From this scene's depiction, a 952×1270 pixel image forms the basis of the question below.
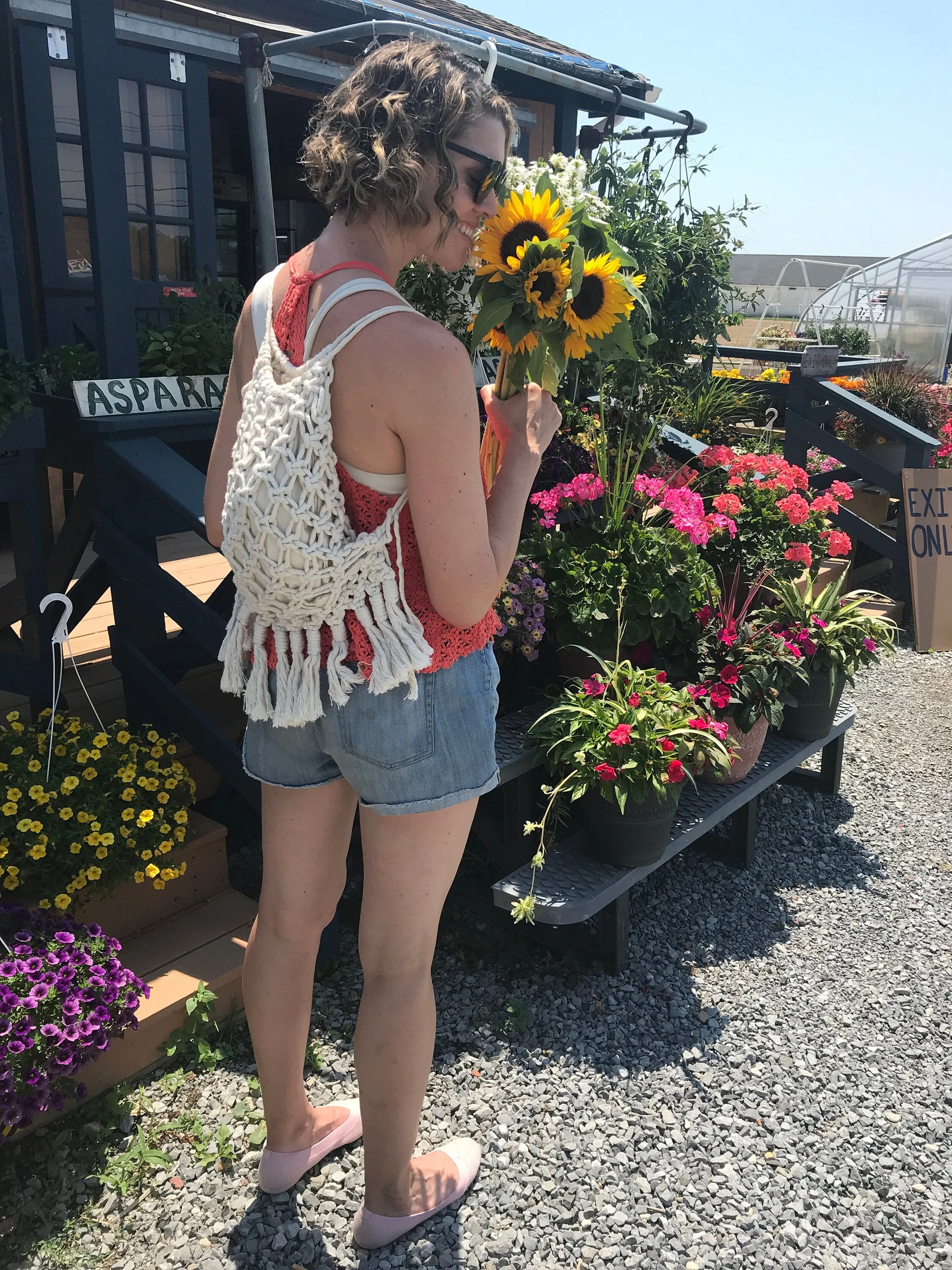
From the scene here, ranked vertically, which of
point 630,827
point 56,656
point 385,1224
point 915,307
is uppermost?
point 915,307

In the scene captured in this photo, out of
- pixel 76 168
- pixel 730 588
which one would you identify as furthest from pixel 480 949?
pixel 76 168

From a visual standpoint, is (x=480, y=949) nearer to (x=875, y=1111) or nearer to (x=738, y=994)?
(x=738, y=994)

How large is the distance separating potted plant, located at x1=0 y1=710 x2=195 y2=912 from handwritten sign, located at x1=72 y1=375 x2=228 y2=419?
777mm

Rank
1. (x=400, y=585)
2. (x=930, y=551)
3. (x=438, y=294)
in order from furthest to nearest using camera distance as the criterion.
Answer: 1. (x=930, y=551)
2. (x=438, y=294)
3. (x=400, y=585)

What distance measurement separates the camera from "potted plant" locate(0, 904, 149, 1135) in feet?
5.52

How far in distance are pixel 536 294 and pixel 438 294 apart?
162 cm

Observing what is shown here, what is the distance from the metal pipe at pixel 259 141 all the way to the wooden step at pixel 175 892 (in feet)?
4.64

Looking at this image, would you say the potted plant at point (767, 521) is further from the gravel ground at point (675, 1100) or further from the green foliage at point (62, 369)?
the green foliage at point (62, 369)

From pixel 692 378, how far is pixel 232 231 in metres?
3.79

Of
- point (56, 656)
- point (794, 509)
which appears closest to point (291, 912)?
point (56, 656)

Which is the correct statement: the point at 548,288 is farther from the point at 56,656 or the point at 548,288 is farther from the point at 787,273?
the point at 787,273

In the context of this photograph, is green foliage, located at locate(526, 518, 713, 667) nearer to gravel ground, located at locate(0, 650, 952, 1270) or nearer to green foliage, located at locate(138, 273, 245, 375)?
gravel ground, located at locate(0, 650, 952, 1270)

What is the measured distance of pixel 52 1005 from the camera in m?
1.77

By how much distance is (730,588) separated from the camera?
10.7ft
